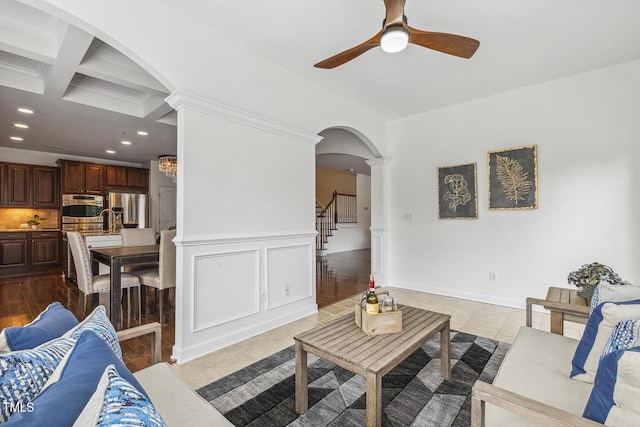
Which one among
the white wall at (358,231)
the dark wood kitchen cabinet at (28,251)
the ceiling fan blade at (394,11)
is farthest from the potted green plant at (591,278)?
the dark wood kitchen cabinet at (28,251)

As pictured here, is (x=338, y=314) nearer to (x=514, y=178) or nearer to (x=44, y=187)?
(x=514, y=178)

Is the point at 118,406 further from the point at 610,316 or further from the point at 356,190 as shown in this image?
the point at 356,190

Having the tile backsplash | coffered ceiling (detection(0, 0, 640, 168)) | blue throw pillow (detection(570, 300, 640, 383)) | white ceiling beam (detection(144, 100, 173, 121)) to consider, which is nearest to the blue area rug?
blue throw pillow (detection(570, 300, 640, 383))

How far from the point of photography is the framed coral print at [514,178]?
11.7 ft

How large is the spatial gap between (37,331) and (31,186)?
728cm

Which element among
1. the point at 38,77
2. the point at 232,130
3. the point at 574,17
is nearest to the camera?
the point at 574,17

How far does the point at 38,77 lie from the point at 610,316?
17.6 ft

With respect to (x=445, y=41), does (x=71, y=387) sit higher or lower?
lower

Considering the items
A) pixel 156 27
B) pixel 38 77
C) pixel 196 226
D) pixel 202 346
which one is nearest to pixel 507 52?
pixel 156 27

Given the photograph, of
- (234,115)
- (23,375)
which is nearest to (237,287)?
(234,115)

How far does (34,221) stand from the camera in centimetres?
623

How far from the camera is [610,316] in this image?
1.23 metres

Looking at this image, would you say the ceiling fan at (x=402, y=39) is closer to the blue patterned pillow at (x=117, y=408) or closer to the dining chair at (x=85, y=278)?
the blue patterned pillow at (x=117, y=408)

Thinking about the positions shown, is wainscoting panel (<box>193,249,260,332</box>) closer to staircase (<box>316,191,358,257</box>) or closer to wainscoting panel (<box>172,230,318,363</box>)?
wainscoting panel (<box>172,230,318,363</box>)
